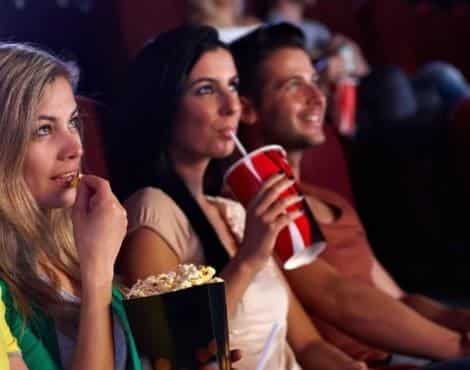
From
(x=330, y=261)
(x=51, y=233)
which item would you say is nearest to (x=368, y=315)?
(x=330, y=261)

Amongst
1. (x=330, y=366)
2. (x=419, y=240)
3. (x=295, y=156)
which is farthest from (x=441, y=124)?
(x=330, y=366)

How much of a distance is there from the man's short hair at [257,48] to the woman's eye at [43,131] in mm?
820

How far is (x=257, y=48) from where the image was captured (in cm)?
191

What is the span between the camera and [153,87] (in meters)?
1.52

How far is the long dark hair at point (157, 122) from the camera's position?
59.5 inches

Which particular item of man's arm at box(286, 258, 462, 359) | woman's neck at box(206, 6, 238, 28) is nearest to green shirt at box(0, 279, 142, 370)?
man's arm at box(286, 258, 462, 359)

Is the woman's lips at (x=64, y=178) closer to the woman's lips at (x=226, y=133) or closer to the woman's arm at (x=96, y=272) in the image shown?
the woman's arm at (x=96, y=272)

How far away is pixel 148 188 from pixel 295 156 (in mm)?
502

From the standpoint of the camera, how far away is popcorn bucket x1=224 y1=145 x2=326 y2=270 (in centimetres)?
142

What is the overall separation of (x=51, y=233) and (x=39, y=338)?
132 millimetres

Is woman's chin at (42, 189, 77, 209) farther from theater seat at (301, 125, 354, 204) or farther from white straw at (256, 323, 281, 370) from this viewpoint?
theater seat at (301, 125, 354, 204)

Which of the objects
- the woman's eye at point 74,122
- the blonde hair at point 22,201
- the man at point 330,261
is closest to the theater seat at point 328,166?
the man at point 330,261

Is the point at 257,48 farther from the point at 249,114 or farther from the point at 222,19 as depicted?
the point at 222,19

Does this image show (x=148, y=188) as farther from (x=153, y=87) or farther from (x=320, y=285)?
(x=320, y=285)
